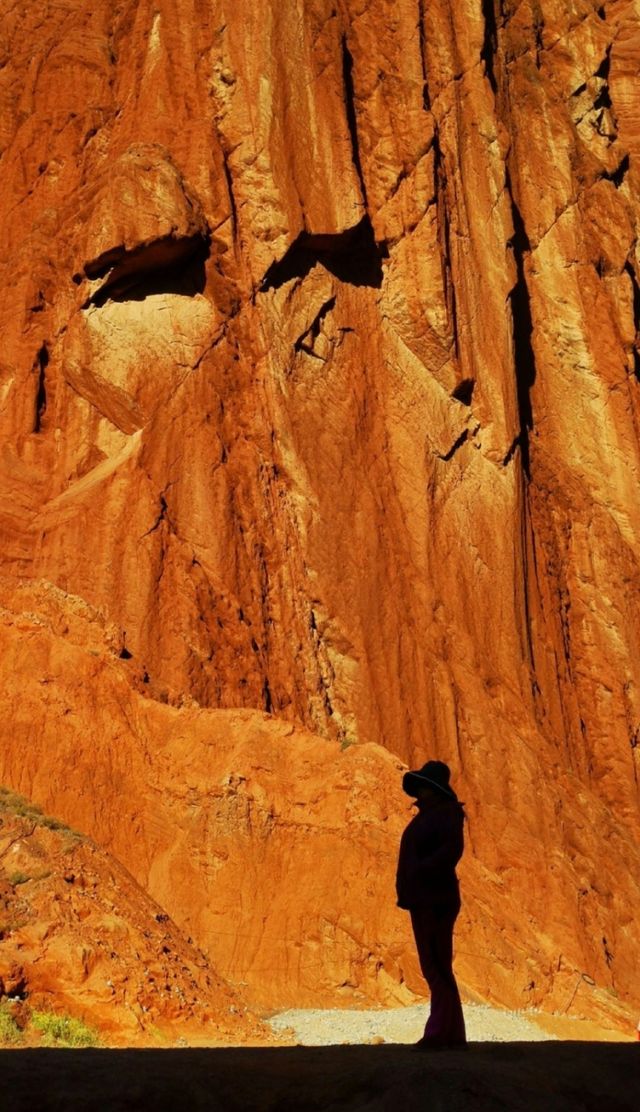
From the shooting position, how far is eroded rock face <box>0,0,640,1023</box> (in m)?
24.7

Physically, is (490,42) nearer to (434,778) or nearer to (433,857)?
(434,778)

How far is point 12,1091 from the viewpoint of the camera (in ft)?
22.5

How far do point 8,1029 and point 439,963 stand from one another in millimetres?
4190

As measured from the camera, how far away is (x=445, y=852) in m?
8.61

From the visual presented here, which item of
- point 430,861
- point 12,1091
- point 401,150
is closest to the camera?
point 12,1091

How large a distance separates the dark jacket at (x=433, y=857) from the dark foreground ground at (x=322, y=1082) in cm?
101

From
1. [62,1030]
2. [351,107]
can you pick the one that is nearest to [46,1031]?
[62,1030]

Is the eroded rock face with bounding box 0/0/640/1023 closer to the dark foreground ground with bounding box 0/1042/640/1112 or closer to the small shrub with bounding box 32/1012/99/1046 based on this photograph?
the small shrub with bounding box 32/1012/99/1046

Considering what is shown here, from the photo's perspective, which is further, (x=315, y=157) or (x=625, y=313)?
(x=625, y=313)

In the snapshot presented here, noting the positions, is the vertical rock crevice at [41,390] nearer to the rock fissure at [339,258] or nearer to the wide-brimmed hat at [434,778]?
the rock fissure at [339,258]

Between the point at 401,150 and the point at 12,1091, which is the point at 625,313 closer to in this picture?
the point at 401,150

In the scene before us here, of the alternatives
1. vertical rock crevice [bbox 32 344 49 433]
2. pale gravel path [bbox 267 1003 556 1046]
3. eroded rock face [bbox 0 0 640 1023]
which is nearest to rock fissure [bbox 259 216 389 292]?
eroded rock face [bbox 0 0 640 1023]

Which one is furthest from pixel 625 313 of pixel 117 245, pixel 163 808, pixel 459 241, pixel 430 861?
pixel 430 861

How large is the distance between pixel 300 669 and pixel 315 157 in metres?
8.92
